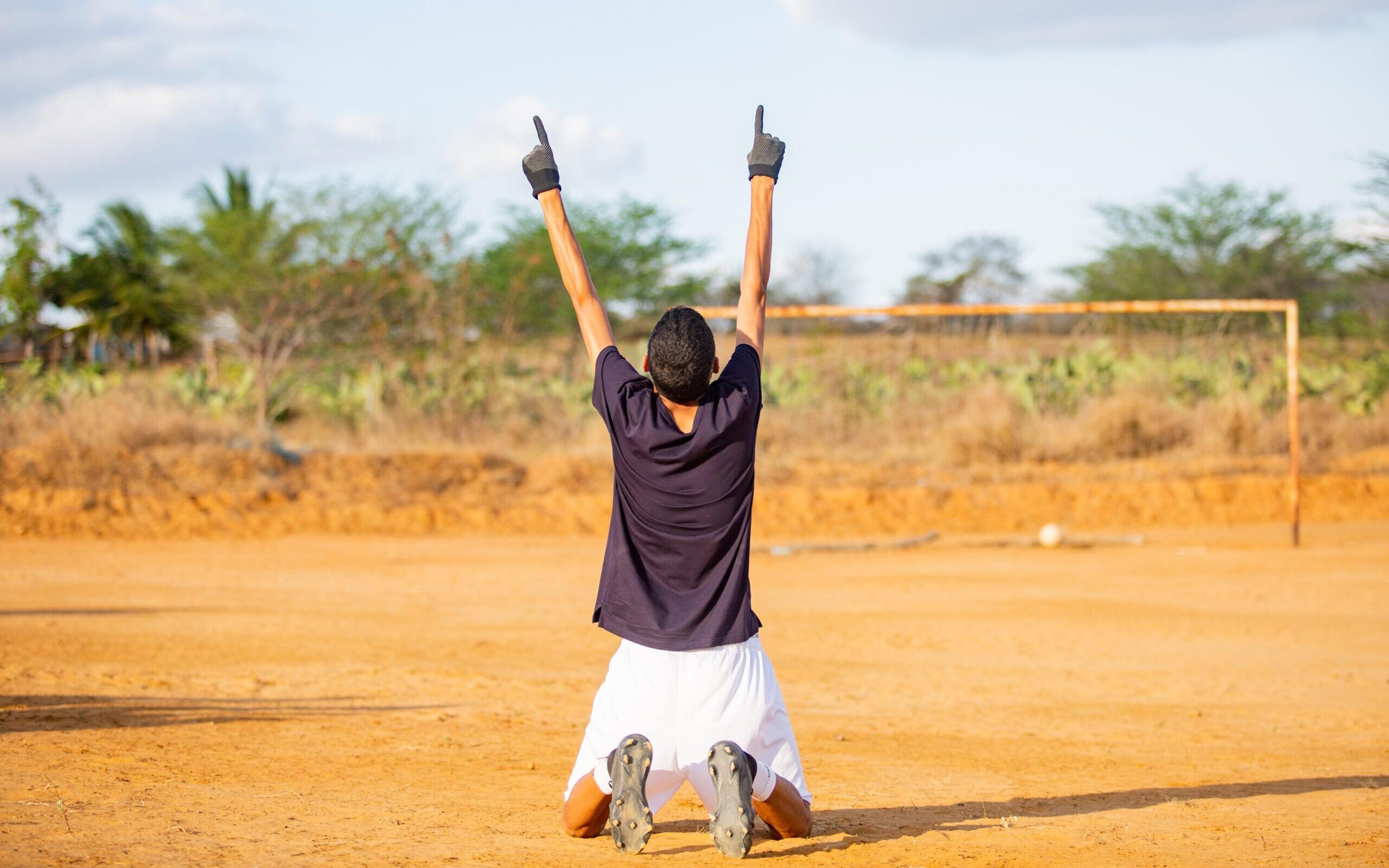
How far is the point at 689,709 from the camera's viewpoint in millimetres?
3871

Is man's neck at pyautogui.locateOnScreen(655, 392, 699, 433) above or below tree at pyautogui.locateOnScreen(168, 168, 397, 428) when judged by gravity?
below

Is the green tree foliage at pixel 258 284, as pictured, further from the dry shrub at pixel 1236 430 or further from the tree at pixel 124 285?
the dry shrub at pixel 1236 430

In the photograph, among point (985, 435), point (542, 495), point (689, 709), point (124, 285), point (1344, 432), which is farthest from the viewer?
point (124, 285)

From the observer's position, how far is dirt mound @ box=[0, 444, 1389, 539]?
16.9 meters

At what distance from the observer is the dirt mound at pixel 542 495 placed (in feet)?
55.5

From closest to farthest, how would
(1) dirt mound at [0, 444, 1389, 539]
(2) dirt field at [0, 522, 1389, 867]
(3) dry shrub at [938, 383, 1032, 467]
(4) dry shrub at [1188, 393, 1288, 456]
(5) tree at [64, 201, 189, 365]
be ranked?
(2) dirt field at [0, 522, 1389, 867] < (1) dirt mound at [0, 444, 1389, 539] < (3) dry shrub at [938, 383, 1032, 467] < (4) dry shrub at [1188, 393, 1288, 456] < (5) tree at [64, 201, 189, 365]

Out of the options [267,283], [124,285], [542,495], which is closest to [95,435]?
[542,495]

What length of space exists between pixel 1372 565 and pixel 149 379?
22.0 meters

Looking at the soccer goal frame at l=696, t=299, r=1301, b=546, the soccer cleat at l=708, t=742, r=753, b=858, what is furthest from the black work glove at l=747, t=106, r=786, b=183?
the soccer goal frame at l=696, t=299, r=1301, b=546

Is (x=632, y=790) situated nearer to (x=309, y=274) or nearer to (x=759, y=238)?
(x=759, y=238)

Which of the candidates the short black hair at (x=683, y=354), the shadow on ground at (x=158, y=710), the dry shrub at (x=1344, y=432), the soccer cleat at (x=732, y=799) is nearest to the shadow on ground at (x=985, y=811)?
the soccer cleat at (x=732, y=799)

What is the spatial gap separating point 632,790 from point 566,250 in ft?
5.83

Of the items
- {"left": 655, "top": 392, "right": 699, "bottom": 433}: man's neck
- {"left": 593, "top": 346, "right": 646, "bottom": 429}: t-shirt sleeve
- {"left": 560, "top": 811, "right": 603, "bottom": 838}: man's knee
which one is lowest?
{"left": 560, "top": 811, "right": 603, "bottom": 838}: man's knee

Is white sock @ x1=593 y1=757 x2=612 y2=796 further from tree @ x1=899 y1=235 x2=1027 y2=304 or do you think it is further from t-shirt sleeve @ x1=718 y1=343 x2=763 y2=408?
tree @ x1=899 y1=235 x2=1027 y2=304
